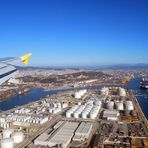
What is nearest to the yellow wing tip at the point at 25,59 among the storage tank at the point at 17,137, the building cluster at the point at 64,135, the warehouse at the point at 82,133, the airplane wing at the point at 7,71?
the airplane wing at the point at 7,71

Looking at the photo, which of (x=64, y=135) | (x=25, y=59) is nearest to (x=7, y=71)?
(x=25, y=59)

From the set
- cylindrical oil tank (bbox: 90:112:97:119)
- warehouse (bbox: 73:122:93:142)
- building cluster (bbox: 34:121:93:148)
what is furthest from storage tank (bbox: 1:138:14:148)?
cylindrical oil tank (bbox: 90:112:97:119)

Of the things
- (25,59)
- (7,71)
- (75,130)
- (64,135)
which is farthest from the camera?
(75,130)

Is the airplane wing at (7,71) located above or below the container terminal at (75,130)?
above

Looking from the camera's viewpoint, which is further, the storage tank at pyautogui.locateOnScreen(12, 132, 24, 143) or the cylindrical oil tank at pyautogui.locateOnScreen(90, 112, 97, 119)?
the cylindrical oil tank at pyautogui.locateOnScreen(90, 112, 97, 119)

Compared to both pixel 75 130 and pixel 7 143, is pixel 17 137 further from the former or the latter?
pixel 75 130

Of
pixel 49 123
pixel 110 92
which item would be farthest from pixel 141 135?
pixel 110 92

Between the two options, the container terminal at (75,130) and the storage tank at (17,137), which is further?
the storage tank at (17,137)

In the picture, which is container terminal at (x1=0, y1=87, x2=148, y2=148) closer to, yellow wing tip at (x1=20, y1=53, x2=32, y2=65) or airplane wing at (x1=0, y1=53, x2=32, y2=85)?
airplane wing at (x1=0, y1=53, x2=32, y2=85)

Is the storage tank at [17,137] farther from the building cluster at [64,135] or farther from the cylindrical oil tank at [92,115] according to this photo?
the cylindrical oil tank at [92,115]

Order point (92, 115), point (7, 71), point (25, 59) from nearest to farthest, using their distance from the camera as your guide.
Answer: point (7, 71) → point (25, 59) → point (92, 115)

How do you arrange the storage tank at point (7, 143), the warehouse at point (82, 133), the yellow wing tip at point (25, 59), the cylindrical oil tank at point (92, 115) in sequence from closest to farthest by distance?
1. the storage tank at point (7, 143)
2. the yellow wing tip at point (25, 59)
3. the warehouse at point (82, 133)
4. the cylindrical oil tank at point (92, 115)
